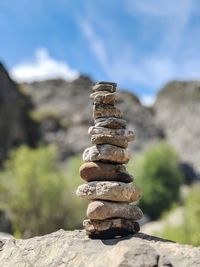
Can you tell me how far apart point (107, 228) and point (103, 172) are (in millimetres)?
948

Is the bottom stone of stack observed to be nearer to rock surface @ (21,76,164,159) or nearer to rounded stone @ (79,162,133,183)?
rounded stone @ (79,162,133,183)

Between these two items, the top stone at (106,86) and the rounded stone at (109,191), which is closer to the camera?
the rounded stone at (109,191)

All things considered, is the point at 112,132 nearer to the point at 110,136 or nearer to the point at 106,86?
the point at 110,136

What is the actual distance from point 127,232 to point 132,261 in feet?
3.78

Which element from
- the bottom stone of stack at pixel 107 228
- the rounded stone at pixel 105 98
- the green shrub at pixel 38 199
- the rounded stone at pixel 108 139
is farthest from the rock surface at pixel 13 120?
the bottom stone of stack at pixel 107 228

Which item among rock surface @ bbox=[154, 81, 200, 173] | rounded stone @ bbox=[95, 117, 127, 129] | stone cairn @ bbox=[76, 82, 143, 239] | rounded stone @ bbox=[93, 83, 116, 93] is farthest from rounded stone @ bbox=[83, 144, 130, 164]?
rock surface @ bbox=[154, 81, 200, 173]

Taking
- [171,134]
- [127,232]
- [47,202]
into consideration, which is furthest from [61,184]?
[127,232]

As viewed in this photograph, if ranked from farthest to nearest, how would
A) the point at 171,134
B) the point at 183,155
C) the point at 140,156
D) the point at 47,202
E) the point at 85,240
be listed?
the point at 171,134
the point at 183,155
the point at 140,156
the point at 47,202
the point at 85,240

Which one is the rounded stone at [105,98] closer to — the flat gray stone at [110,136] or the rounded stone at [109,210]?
the flat gray stone at [110,136]

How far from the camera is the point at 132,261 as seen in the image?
313 inches

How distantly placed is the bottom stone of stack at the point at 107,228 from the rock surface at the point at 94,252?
15 centimetres

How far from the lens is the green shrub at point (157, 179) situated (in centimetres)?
4559

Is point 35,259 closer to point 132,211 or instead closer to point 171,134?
point 132,211

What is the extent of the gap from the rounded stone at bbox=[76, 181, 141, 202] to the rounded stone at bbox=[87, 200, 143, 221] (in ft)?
0.33
